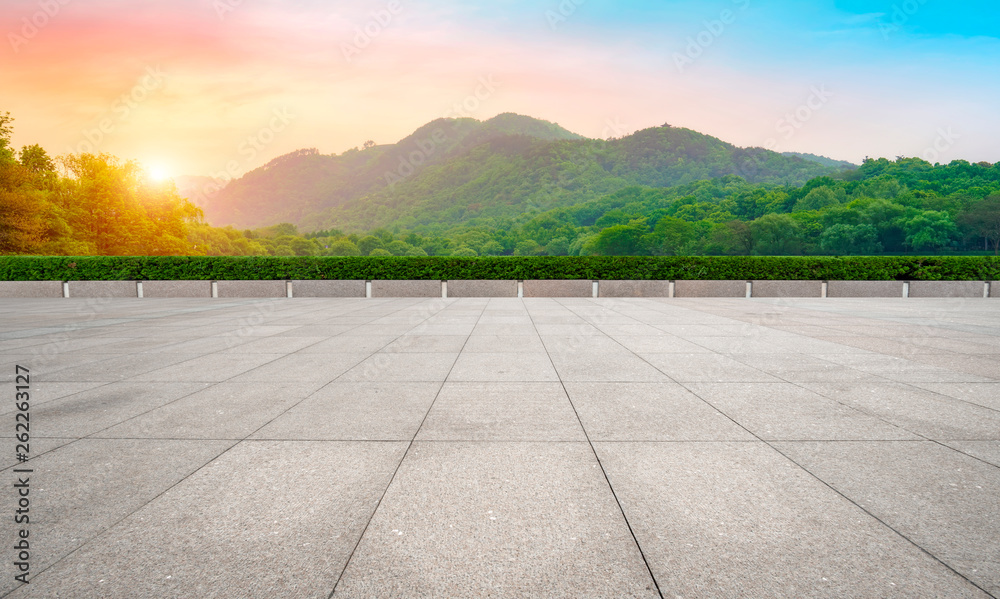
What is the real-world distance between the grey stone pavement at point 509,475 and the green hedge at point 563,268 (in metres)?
14.8

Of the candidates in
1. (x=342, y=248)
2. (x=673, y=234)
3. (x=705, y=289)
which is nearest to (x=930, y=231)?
(x=673, y=234)

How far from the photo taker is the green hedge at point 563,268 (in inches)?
882

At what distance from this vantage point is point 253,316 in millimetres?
13555

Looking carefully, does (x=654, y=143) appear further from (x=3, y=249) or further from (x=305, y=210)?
(x=3, y=249)

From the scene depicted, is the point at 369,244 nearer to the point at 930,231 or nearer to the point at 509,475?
the point at 930,231

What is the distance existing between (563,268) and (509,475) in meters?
19.5

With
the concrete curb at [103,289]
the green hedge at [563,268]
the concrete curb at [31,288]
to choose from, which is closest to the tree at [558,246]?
the green hedge at [563,268]

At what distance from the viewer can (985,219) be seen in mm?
69250

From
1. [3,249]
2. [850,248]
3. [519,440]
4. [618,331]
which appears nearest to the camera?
[519,440]

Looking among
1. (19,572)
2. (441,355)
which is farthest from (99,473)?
(441,355)

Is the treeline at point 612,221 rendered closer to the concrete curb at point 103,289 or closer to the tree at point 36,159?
the tree at point 36,159

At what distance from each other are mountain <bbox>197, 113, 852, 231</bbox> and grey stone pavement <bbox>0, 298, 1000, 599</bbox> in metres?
99.3

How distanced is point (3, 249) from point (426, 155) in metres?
106

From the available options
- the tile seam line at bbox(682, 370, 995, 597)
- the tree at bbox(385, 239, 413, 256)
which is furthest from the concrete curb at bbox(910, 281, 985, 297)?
the tree at bbox(385, 239, 413, 256)
